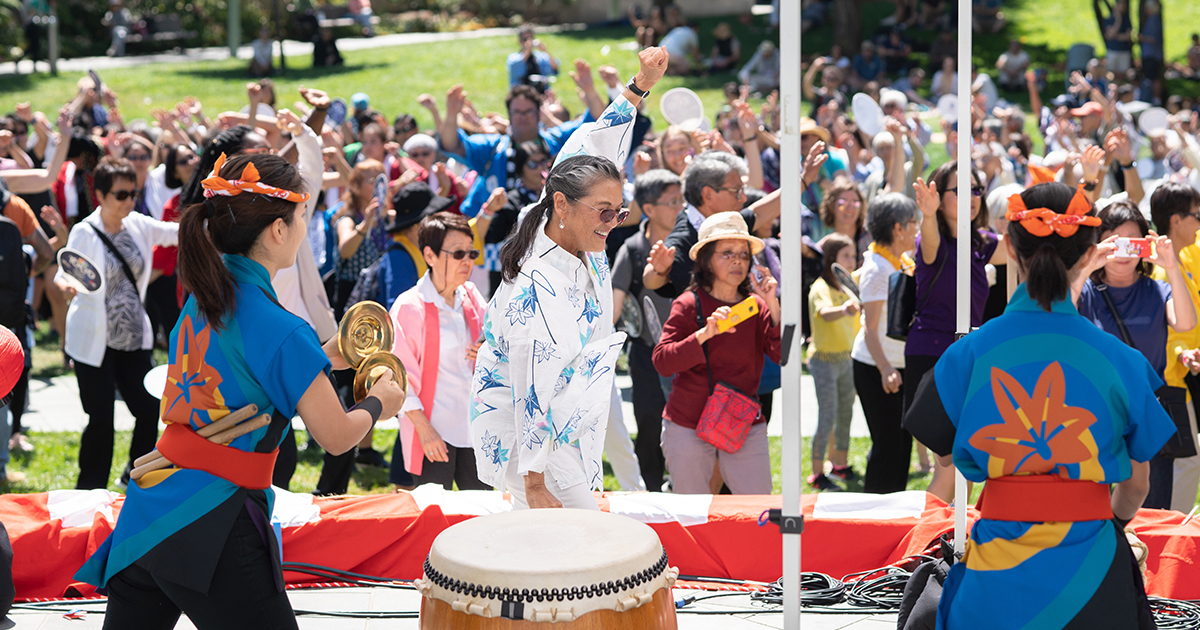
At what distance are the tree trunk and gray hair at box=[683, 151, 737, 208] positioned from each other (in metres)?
22.4

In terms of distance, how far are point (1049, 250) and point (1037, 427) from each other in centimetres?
42

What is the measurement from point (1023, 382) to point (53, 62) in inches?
1119

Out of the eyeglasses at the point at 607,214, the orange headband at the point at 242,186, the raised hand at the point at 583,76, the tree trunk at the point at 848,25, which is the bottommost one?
the eyeglasses at the point at 607,214

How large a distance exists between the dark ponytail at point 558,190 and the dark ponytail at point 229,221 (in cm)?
79

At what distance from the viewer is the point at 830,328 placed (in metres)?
6.72

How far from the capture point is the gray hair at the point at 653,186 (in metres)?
6.08

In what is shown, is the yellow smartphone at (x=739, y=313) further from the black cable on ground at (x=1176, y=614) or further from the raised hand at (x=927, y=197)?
the black cable on ground at (x=1176, y=614)

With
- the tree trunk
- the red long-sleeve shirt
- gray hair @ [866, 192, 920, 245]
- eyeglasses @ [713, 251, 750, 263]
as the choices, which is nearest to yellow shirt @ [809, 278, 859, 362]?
gray hair @ [866, 192, 920, 245]

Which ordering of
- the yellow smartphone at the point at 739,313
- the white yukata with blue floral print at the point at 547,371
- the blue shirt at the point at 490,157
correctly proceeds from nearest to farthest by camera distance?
the white yukata with blue floral print at the point at 547,371 < the yellow smartphone at the point at 739,313 < the blue shirt at the point at 490,157

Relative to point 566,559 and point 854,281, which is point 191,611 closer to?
point 566,559

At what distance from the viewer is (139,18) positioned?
107 ft

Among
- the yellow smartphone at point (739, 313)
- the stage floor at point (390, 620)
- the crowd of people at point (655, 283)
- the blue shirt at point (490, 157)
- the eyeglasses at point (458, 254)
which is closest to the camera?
the stage floor at point (390, 620)

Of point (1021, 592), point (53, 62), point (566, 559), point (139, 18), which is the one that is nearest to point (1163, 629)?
point (1021, 592)

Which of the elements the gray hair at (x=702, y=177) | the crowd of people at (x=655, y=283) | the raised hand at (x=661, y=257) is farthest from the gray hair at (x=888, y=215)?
the raised hand at (x=661, y=257)
